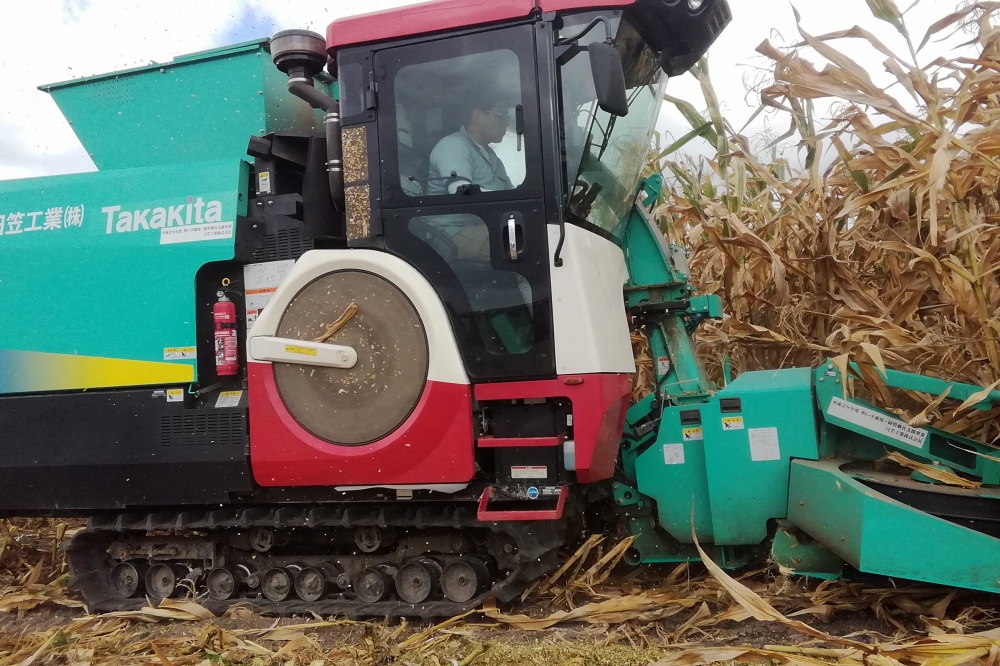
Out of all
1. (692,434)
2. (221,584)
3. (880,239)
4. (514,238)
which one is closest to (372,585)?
(221,584)

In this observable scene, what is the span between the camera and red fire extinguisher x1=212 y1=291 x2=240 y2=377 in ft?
12.4

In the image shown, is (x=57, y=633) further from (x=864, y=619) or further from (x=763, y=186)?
(x=763, y=186)

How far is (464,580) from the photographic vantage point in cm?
363

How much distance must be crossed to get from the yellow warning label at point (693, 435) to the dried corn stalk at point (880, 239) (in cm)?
76

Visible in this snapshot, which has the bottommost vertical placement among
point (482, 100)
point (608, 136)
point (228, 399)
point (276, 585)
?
point (276, 585)

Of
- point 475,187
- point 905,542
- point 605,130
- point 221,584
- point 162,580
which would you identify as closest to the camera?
point 905,542

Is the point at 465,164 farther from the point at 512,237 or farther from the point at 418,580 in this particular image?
the point at 418,580

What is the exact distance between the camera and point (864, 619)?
128 inches

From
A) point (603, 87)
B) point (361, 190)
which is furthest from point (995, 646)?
point (361, 190)

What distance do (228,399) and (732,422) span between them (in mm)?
2325

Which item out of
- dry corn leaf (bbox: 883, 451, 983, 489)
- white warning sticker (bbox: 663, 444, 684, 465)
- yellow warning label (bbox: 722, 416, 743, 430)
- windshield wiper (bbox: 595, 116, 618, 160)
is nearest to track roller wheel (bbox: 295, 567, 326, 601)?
white warning sticker (bbox: 663, 444, 684, 465)

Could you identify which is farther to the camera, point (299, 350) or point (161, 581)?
point (161, 581)

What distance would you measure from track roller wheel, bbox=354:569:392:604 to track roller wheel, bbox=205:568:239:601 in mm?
655

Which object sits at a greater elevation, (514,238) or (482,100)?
(482,100)
